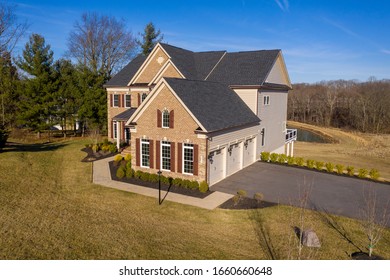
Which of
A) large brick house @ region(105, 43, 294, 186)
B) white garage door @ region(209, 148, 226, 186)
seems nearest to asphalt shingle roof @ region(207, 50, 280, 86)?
large brick house @ region(105, 43, 294, 186)

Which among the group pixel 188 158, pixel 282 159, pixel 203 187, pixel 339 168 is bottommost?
pixel 203 187

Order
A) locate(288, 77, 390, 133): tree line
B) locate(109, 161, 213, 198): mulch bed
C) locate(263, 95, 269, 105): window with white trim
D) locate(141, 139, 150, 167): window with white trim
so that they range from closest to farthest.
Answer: locate(109, 161, 213, 198): mulch bed < locate(141, 139, 150, 167): window with white trim < locate(263, 95, 269, 105): window with white trim < locate(288, 77, 390, 133): tree line

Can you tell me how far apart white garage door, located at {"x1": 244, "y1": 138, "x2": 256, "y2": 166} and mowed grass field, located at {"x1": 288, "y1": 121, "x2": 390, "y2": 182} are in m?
11.9

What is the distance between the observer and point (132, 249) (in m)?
11.5

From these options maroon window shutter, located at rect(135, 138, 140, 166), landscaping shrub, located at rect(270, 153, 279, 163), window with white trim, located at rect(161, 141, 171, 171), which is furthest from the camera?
landscaping shrub, located at rect(270, 153, 279, 163)

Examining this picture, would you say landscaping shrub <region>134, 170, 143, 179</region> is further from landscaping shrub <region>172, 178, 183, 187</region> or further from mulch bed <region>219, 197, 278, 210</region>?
mulch bed <region>219, 197, 278, 210</region>

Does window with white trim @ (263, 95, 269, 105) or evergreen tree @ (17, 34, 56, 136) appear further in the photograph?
evergreen tree @ (17, 34, 56, 136)

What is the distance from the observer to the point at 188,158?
67.7 feet

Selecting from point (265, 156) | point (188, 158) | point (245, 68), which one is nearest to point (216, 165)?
point (188, 158)

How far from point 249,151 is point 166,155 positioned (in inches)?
340

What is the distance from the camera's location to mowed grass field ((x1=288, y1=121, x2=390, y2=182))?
120 feet

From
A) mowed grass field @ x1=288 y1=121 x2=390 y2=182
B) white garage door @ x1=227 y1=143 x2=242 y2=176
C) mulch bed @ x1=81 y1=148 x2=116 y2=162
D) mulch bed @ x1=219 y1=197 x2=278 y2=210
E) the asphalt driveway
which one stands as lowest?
mowed grass field @ x1=288 y1=121 x2=390 y2=182

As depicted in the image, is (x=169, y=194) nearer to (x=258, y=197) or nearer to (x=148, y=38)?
(x=258, y=197)
